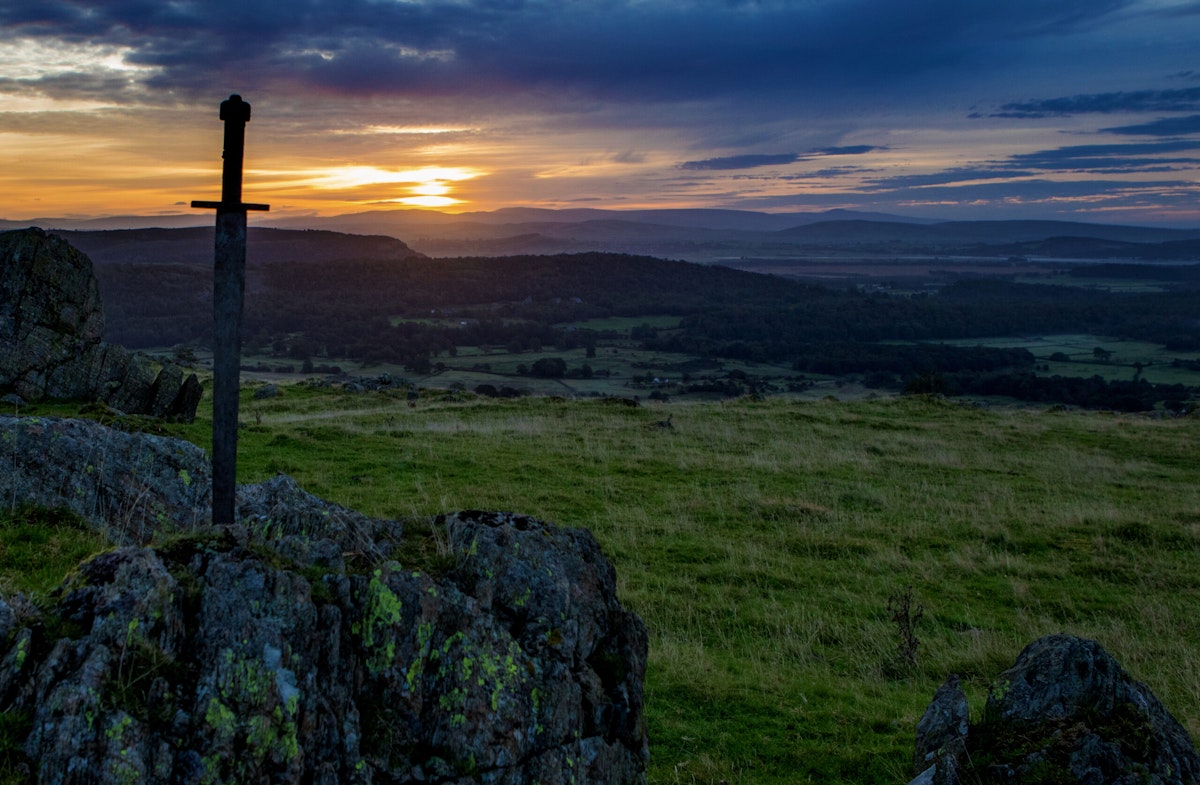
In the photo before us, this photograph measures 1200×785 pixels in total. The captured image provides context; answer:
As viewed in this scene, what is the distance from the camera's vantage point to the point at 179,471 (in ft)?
35.5

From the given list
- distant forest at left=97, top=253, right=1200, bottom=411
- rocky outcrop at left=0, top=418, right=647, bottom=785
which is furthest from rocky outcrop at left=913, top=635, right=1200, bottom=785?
distant forest at left=97, top=253, right=1200, bottom=411

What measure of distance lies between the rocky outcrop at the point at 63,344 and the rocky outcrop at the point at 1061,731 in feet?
72.4

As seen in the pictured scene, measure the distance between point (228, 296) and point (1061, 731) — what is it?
7.50m

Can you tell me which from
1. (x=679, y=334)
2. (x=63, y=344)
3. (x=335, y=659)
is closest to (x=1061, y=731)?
(x=335, y=659)

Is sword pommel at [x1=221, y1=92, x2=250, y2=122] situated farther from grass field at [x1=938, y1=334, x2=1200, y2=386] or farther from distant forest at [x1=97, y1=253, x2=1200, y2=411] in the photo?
grass field at [x1=938, y1=334, x2=1200, y2=386]

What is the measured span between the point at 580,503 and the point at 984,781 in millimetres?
14332

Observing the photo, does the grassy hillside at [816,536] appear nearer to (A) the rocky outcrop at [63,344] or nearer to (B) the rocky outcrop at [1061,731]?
(B) the rocky outcrop at [1061,731]

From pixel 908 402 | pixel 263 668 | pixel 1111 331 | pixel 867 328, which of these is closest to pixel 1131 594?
pixel 263 668

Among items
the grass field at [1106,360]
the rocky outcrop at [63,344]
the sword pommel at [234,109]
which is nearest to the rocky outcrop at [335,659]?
the sword pommel at [234,109]

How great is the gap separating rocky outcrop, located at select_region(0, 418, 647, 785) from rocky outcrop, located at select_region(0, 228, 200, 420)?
18470mm

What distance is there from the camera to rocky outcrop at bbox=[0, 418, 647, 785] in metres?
4.07

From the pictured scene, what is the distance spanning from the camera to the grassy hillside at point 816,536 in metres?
9.35

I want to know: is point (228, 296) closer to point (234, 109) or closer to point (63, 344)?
point (234, 109)

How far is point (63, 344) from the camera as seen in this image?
21.3m
